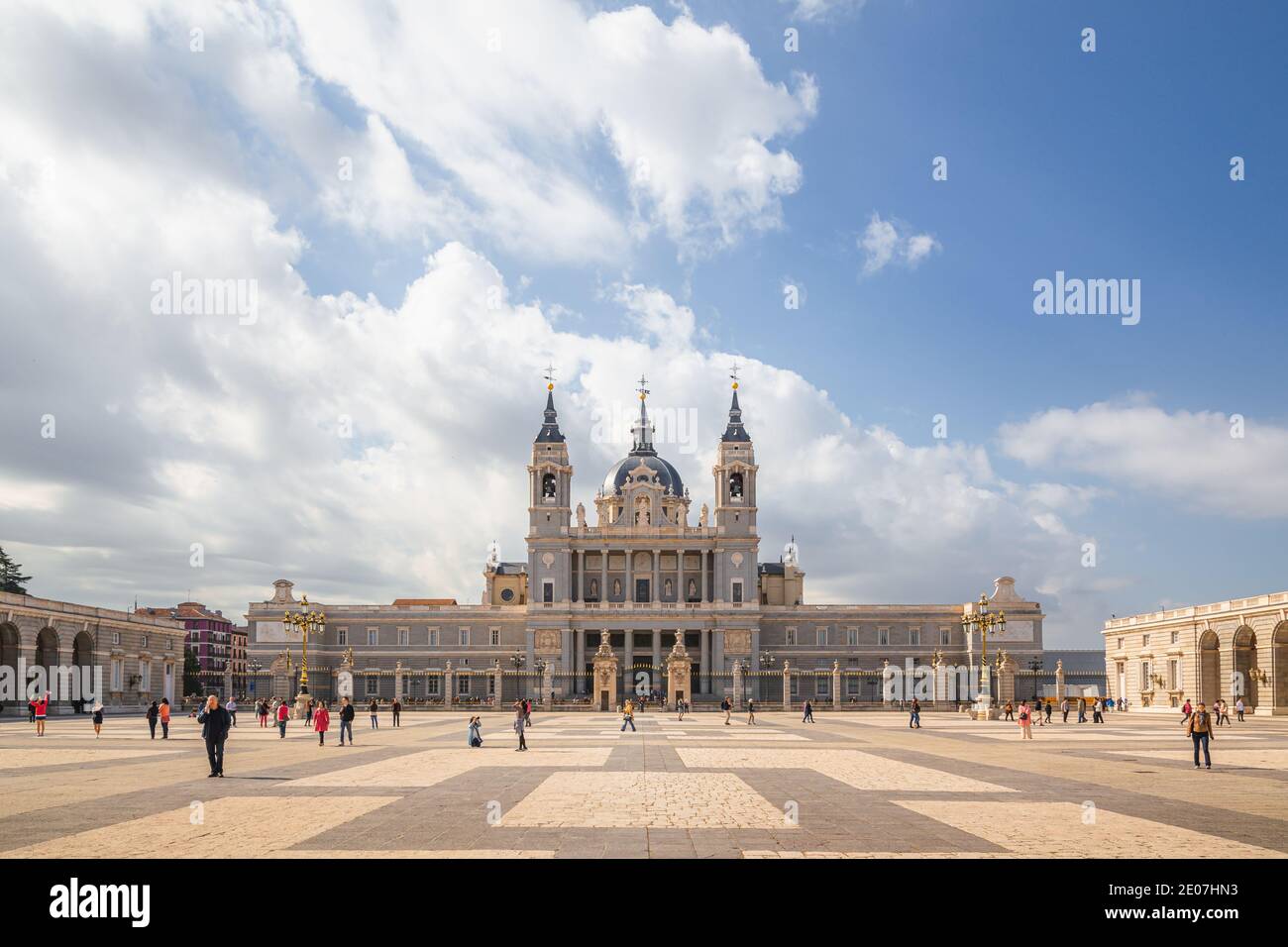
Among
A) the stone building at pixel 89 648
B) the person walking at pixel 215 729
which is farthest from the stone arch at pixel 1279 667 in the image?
the stone building at pixel 89 648

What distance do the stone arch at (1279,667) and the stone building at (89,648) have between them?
68335mm

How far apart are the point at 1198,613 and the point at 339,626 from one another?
73.2 meters

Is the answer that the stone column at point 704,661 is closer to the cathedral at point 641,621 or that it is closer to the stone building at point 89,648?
the cathedral at point 641,621

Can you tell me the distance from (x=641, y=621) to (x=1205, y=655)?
4858 centimetres

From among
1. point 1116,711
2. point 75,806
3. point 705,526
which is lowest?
point 1116,711

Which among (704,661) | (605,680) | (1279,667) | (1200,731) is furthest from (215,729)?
(704,661)

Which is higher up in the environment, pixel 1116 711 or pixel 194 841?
pixel 194 841

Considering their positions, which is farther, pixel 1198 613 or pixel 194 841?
pixel 1198 613

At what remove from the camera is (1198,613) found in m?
69.1

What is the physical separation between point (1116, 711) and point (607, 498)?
2058 inches
